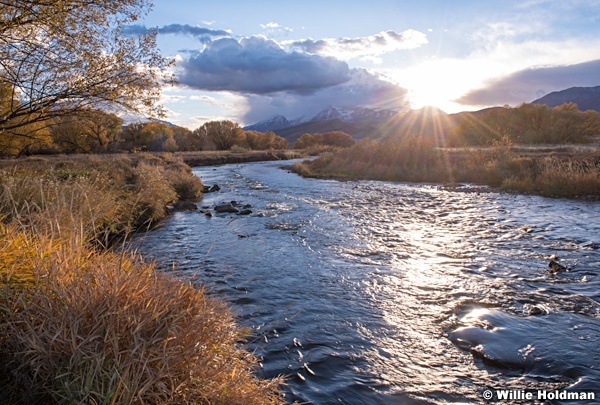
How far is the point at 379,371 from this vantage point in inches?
204

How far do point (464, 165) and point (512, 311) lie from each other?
84.0 feet

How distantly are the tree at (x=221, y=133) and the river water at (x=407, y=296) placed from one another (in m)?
95.9

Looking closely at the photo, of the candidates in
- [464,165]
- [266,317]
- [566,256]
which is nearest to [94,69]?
[266,317]

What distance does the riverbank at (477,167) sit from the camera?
2128 cm

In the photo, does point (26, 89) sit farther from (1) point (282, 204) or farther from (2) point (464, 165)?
(2) point (464, 165)

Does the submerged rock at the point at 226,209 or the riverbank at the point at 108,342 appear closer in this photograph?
the riverbank at the point at 108,342

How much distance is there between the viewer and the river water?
5.05 meters
